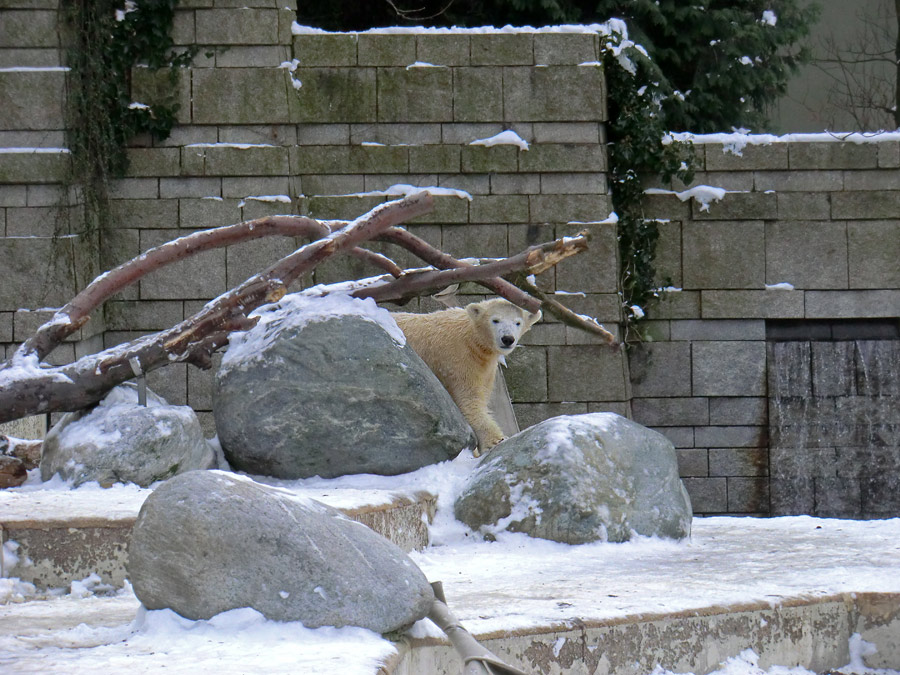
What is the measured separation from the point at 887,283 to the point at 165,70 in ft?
17.3

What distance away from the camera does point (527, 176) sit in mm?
7508

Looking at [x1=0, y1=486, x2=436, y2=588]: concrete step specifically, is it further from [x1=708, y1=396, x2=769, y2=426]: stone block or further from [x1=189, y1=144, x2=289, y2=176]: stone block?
[x1=708, y1=396, x2=769, y2=426]: stone block

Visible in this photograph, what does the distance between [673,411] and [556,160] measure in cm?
201

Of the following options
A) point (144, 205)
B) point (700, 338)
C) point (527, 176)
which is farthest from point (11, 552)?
point (700, 338)

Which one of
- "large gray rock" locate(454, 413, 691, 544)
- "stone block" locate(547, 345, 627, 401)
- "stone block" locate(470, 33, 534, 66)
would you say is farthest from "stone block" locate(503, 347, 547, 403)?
"large gray rock" locate(454, 413, 691, 544)

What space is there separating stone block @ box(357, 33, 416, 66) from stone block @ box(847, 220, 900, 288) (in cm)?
338

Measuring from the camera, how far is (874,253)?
7.85 metres

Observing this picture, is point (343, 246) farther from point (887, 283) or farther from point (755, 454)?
point (887, 283)

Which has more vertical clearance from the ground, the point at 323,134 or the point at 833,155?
the point at 323,134

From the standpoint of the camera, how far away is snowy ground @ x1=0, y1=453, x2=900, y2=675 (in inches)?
97.5

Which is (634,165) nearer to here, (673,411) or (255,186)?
(673,411)

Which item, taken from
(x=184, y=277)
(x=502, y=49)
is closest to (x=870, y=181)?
(x=502, y=49)

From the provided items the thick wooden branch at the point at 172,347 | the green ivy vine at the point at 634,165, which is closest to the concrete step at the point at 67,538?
the thick wooden branch at the point at 172,347

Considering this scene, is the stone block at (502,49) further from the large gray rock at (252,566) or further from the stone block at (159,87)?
the large gray rock at (252,566)
